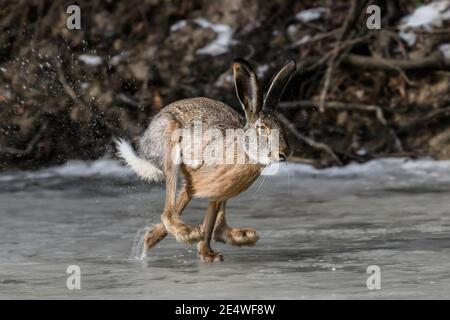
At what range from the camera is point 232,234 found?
25.4 ft

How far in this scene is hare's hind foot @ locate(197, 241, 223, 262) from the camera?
7448 millimetres

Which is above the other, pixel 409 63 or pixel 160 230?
pixel 409 63

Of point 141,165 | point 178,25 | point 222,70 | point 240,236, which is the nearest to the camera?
point 240,236

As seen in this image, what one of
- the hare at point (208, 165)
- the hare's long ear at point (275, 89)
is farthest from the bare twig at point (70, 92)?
the hare's long ear at point (275, 89)

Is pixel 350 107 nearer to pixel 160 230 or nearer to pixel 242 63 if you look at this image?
pixel 160 230

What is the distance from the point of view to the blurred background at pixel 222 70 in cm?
1212

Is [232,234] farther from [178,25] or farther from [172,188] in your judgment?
[178,25]

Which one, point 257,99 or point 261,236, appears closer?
point 257,99

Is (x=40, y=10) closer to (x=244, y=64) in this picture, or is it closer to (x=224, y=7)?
(x=224, y=7)

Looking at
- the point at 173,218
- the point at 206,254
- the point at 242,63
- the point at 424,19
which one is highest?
the point at 424,19

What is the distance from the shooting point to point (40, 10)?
13727 mm

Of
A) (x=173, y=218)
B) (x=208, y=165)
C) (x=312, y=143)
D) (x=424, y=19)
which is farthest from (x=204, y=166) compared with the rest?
(x=424, y=19)

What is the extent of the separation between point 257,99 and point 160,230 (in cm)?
119

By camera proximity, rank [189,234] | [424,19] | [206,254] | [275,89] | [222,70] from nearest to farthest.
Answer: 1. [275,89]
2. [189,234]
3. [206,254]
4. [222,70]
5. [424,19]
